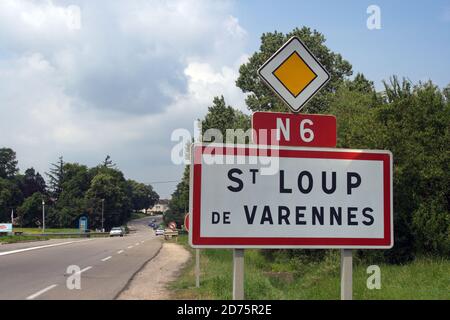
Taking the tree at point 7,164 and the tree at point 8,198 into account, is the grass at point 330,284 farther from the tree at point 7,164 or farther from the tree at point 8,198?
the tree at point 7,164

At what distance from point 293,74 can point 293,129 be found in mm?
396

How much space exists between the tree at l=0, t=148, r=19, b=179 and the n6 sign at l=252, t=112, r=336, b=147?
14672cm

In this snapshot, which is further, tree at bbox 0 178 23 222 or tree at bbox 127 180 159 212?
tree at bbox 127 180 159 212

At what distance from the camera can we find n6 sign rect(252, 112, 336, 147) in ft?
12.6

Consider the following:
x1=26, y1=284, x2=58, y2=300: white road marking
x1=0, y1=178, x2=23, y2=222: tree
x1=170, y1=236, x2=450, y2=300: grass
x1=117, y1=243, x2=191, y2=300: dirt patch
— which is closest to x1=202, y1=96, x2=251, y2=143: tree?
x1=117, y1=243, x2=191, y2=300: dirt patch

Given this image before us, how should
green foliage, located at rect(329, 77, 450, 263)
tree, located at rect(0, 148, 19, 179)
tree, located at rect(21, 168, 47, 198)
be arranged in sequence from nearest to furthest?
1. green foliage, located at rect(329, 77, 450, 263)
2. tree, located at rect(21, 168, 47, 198)
3. tree, located at rect(0, 148, 19, 179)

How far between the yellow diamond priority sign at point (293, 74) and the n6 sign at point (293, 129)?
117 mm

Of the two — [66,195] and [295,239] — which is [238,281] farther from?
[66,195]

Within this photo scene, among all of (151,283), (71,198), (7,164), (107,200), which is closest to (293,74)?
(151,283)

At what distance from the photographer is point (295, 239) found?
12.2 feet

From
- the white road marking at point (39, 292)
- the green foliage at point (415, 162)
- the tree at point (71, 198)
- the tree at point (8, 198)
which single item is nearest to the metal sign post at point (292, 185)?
the white road marking at point (39, 292)

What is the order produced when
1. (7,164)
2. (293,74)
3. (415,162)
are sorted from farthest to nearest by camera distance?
(7,164), (415,162), (293,74)

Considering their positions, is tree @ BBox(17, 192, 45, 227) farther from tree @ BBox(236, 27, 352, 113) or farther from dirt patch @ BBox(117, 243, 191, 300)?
dirt patch @ BBox(117, 243, 191, 300)
